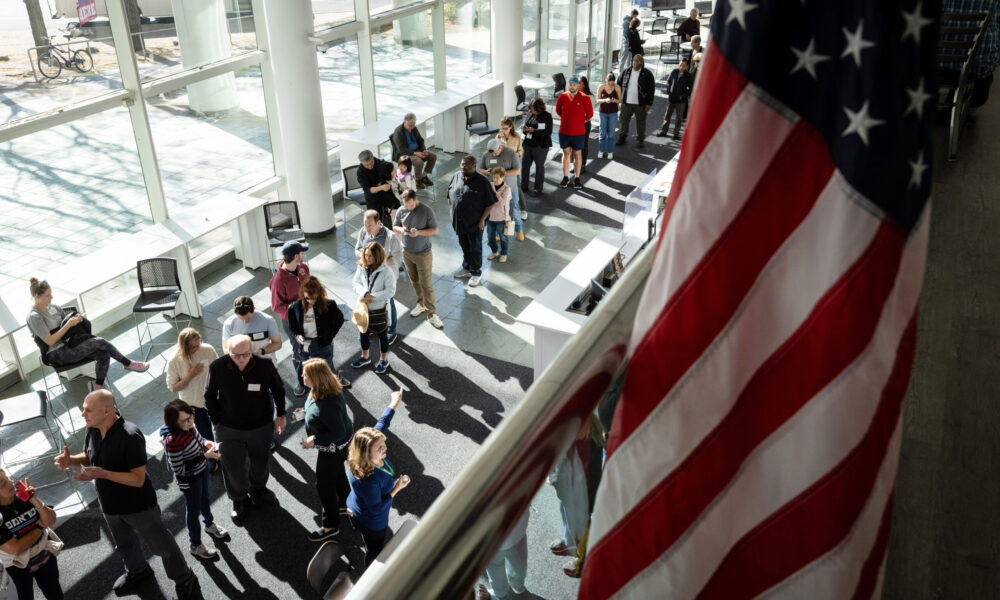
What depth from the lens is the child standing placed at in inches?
469

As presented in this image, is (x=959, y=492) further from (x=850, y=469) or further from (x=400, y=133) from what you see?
(x=400, y=133)

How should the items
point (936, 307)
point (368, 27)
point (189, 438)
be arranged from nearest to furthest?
point (936, 307) → point (189, 438) → point (368, 27)

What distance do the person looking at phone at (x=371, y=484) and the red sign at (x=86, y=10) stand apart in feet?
23.7

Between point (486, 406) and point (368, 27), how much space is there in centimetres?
905

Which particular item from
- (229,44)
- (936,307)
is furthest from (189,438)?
(229,44)

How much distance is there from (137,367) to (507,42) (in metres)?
11.8

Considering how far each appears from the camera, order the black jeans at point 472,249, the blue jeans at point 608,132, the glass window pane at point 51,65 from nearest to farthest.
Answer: the glass window pane at point 51,65, the black jeans at point 472,249, the blue jeans at point 608,132

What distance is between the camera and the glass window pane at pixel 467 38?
717 inches

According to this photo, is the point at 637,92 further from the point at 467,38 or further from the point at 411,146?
the point at 411,146

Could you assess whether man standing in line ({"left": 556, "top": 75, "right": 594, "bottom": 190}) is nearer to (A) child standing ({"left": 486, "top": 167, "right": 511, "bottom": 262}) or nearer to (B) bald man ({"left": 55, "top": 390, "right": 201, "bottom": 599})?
(A) child standing ({"left": 486, "top": 167, "right": 511, "bottom": 262})

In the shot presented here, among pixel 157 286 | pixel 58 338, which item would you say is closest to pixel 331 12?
pixel 157 286

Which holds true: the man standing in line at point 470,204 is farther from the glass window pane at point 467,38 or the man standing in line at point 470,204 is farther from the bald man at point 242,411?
the glass window pane at point 467,38

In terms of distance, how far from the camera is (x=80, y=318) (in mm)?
9117

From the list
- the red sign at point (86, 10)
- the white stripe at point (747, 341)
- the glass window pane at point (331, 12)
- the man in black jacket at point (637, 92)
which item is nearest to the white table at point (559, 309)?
the red sign at point (86, 10)
